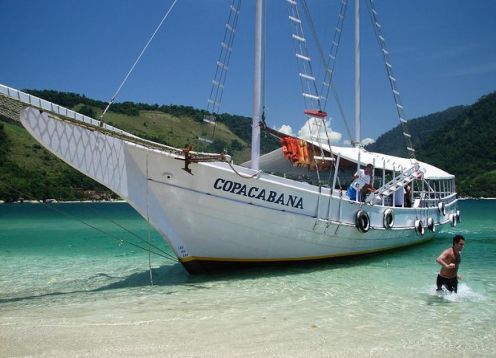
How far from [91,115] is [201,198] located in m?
138

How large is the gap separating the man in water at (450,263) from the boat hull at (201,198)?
Answer: 13.0 ft

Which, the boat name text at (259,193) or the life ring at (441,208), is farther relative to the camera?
the life ring at (441,208)

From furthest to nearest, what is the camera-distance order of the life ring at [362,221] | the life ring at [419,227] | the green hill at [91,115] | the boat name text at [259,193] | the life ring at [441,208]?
the green hill at [91,115] → the life ring at [441,208] → the life ring at [419,227] → the life ring at [362,221] → the boat name text at [259,193]

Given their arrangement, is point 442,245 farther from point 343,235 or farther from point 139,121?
point 139,121

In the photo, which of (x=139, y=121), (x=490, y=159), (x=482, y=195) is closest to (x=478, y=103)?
(x=490, y=159)

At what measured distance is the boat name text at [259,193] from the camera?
10766mm

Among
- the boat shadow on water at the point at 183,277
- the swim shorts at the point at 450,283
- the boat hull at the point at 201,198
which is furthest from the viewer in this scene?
the boat shadow on water at the point at 183,277

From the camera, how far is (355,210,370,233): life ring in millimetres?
13492

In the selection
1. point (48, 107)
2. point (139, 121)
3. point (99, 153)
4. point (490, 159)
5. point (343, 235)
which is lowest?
point (343, 235)

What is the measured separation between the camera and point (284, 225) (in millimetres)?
11609

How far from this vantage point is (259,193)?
11.1 m

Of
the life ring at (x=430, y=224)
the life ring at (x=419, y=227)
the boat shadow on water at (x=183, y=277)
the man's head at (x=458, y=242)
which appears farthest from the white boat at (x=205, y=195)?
the life ring at (x=430, y=224)

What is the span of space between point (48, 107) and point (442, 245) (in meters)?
17.3

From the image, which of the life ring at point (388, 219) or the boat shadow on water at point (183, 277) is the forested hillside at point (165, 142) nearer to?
the life ring at point (388, 219)
